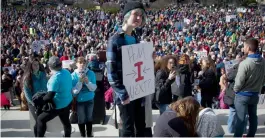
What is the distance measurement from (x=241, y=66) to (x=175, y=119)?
1909 mm

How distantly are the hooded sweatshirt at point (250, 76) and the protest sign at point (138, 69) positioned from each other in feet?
5.08

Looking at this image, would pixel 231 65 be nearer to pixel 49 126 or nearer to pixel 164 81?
pixel 164 81

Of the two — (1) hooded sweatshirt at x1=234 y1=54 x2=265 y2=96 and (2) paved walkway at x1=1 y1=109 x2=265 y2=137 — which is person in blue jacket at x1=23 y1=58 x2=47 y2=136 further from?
(1) hooded sweatshirt at x1=234 y1=54 x2=265 y2=96

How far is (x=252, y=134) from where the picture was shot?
527cm

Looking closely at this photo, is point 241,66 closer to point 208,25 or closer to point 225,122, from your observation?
point 225,122

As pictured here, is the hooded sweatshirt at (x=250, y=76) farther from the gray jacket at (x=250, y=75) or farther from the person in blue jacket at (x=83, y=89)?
the person in blue jacket at (x=83, y=89)

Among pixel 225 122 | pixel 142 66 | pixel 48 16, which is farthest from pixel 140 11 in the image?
pixel 48 16

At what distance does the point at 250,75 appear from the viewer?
4.88 m

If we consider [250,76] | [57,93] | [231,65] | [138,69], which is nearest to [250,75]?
[250,76]

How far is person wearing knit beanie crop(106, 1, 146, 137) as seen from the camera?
335 cm

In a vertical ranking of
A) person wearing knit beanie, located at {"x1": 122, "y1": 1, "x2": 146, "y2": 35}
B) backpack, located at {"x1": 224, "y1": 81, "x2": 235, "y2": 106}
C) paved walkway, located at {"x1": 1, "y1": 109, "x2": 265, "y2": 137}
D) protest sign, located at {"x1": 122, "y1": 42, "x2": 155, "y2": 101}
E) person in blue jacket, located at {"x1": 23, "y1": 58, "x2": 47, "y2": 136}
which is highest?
person wearing knit beanie, located at {"x1": 122, "y1": 1, "x2": 146, "y2": 35}

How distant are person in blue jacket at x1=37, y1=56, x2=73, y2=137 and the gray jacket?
6.98 ft

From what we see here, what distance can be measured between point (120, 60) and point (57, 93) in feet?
5.45

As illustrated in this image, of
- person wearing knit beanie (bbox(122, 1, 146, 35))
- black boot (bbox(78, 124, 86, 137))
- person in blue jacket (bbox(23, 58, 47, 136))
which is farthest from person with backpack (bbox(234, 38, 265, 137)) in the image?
person in blue jacket (bbox(23, 58, 47, 136))
